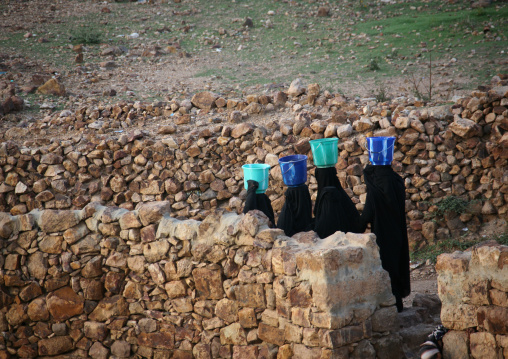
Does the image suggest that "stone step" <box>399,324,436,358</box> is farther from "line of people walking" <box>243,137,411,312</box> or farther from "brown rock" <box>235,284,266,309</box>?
"brown rock" <box>235,284,266,309</box>

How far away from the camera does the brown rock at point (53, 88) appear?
10.6 m

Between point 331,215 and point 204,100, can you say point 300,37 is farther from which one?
point 331,215

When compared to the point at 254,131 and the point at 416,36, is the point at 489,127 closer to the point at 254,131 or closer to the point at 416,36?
the point at 254,131

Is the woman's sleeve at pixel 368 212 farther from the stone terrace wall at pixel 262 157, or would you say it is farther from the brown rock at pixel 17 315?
the brown rock at pixel 17 315

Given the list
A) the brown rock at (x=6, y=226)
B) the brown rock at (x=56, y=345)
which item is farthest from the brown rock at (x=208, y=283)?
the brown rock at (x=6, y=226)

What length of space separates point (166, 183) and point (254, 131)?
142 centimetres

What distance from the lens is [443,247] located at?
716 centimetres

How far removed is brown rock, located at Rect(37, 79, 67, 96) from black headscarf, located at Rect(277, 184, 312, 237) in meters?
6.71

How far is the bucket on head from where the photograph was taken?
17.9 ft

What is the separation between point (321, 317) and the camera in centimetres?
384

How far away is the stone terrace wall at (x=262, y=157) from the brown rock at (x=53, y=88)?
163 centimetres

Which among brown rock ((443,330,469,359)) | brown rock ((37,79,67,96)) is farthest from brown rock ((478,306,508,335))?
brown rock ((37,79,67,96))

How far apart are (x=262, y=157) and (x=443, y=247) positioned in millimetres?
2623

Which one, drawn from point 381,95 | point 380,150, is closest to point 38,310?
point 380,150
